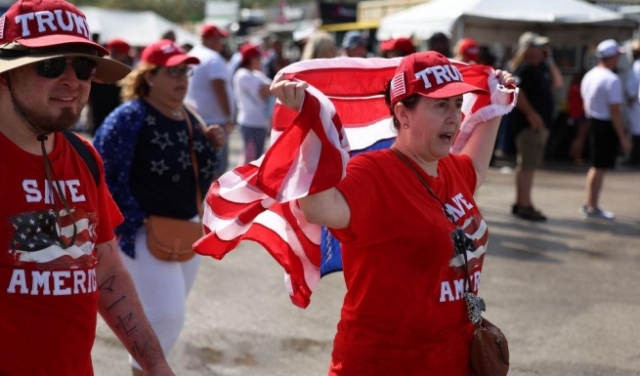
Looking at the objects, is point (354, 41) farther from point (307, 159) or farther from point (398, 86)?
point (307, 159)

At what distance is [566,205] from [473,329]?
8.73 m

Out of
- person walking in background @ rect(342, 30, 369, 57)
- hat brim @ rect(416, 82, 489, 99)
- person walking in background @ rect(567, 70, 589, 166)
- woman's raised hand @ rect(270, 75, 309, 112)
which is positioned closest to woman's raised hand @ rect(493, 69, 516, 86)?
hat brim @ rect(416, 82, 489, 99)

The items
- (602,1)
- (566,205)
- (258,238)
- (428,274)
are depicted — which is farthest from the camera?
(602,1)

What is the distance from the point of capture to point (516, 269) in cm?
816

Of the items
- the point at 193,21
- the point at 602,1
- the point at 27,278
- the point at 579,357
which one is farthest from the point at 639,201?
the point at 193,21

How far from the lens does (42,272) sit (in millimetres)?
2566

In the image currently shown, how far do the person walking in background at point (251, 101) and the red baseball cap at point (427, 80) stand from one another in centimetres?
731

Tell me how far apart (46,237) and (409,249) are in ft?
3.66

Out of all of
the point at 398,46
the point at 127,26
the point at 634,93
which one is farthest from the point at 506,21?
the point at 127,26

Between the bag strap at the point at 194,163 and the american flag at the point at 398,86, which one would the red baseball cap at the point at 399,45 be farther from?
the american flag at the point at 398,86

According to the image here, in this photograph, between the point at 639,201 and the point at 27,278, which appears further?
the point at 639,201

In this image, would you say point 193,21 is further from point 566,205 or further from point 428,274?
point 428,274

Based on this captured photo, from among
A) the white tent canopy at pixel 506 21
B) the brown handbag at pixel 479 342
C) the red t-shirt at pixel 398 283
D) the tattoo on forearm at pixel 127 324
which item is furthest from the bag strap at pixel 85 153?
the white tent canopy at pixel 506 21

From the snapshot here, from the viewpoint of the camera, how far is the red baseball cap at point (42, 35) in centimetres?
253
